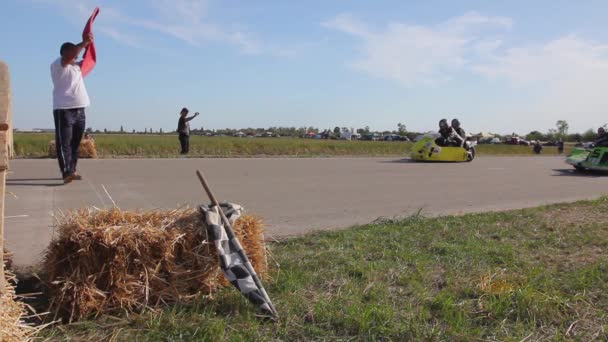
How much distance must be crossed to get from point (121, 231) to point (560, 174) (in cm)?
1571

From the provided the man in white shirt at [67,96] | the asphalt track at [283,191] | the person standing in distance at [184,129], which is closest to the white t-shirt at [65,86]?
the man in white shirt at [67,96]

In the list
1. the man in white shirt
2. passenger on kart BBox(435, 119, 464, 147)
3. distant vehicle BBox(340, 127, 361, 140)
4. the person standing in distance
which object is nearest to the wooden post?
the man in white shirt

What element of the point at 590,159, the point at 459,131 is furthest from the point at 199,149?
the point at 590,159

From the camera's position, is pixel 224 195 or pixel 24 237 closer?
pixel 24 237

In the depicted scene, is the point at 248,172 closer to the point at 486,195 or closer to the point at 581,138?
the point at 486,195

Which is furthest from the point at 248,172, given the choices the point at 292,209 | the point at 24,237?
the point at 24,237

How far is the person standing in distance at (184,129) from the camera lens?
19156 mm

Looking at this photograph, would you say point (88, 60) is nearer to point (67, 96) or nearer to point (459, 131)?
point (67, 96)

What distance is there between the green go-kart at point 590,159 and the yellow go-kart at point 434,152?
3.91 meters

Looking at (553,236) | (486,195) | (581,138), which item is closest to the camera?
(553,236)

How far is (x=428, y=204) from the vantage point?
29.2 feet

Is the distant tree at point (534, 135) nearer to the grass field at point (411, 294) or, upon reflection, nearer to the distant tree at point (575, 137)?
the distant tree at point (575, 137)

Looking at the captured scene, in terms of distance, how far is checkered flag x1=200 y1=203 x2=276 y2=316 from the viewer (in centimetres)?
350

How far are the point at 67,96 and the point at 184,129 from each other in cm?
1098
